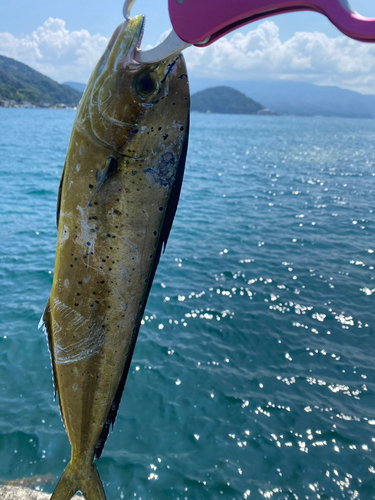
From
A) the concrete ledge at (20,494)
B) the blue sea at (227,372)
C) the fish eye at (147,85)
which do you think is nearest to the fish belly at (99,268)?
the fish eye at (147,85)

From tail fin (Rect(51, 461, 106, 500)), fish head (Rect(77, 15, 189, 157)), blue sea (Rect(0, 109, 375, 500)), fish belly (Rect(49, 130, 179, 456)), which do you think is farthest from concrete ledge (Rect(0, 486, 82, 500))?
fish head (Rect(77, 15, 189, 157))

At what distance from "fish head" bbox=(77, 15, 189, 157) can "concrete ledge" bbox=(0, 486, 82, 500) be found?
5.34 metres

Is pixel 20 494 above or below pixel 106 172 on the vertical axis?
below

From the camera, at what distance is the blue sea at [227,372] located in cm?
617

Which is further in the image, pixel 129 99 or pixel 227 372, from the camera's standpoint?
pixel 227 372

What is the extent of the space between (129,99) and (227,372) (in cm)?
732

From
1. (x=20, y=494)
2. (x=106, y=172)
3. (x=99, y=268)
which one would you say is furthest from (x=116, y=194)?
(x=20, y=494)

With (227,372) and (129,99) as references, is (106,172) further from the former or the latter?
(227,372)

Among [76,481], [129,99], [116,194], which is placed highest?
[129,99]

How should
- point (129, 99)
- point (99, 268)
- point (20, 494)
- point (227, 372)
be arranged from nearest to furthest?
point (129, 99), point (99, 268), point (20, 494), point (227, 372)

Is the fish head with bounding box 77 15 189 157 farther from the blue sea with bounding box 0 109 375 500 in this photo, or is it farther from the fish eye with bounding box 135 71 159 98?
the blue sea with bounding box 0 109 375 500

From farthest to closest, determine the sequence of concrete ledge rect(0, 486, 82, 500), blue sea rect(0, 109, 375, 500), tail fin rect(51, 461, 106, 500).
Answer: blue sea rect(0, 109, 375, 500) < concrete ledge rect(0, 486, 82, 500) < tail fin rect(51, 461, 106, 500)

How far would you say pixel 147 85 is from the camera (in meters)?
2.07

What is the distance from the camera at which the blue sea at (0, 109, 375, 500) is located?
6.17m
